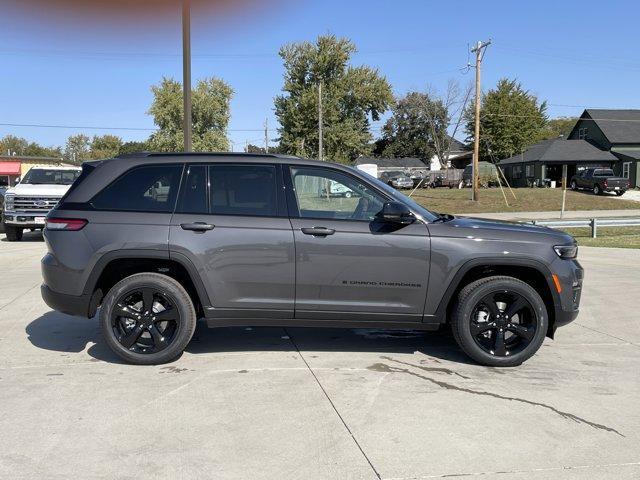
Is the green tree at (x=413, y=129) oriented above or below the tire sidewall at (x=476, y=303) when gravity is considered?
above

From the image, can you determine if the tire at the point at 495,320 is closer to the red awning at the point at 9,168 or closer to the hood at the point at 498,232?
the hood at the point at 498,232

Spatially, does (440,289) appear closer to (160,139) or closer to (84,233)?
Result: (84,233)

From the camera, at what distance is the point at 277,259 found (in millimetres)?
4938

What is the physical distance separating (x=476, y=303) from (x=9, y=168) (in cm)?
7955

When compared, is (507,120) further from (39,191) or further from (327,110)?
(39,191)

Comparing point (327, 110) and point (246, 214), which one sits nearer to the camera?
point (246, 214)

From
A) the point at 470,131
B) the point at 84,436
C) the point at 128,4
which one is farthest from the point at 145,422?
the point at 470,131

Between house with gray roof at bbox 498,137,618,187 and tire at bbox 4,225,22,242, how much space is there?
4649 cm

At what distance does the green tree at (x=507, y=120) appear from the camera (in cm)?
6712

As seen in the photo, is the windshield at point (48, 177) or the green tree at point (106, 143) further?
the green tree at point (106, 143)

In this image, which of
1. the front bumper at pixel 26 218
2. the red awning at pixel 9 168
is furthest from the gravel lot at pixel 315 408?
the red awning at pixel 9 168

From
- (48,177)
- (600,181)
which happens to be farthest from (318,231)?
(600,181)

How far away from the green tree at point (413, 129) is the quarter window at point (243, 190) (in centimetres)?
8329

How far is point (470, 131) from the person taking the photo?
251ft
